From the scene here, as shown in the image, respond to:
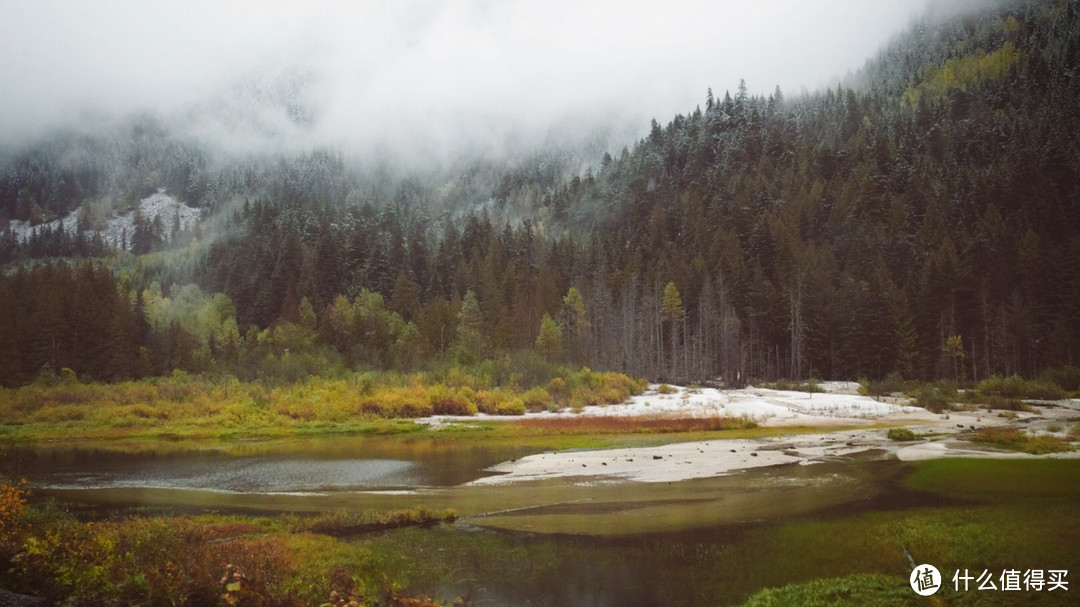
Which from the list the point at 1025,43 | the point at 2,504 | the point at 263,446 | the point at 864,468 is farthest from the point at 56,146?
the point at 1025,43

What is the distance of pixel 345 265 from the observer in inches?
5039

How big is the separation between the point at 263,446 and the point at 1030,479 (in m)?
48.5

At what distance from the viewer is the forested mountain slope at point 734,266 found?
268ft

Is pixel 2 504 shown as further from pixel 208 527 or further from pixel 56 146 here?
pixel 56 146

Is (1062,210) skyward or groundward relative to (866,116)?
groundward

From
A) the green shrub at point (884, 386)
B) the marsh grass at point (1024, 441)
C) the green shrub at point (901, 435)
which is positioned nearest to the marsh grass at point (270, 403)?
the green shrub at point (884, 386)

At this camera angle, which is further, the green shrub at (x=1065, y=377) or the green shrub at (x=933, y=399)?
the green shrub at (x=1065, y=377)

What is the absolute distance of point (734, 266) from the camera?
10594 centimetres

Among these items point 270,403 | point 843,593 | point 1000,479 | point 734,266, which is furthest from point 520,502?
point 734,266

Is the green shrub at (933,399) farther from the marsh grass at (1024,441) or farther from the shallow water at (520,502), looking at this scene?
the shallow water at (520,502)

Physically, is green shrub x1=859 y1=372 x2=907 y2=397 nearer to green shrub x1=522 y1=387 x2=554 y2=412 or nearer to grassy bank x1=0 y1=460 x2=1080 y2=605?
green shrub x1=522 y1=387 x2=554 y2=412

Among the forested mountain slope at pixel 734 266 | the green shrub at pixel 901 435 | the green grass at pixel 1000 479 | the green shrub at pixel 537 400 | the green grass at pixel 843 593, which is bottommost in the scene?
the green shrub at pixel 901 435

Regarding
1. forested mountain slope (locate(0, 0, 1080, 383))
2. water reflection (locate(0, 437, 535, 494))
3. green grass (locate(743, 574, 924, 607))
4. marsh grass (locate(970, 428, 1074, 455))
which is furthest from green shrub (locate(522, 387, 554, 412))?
green grass (locate(743, 574, 924, 607))

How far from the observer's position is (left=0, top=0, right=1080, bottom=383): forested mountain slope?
81.8 metres
